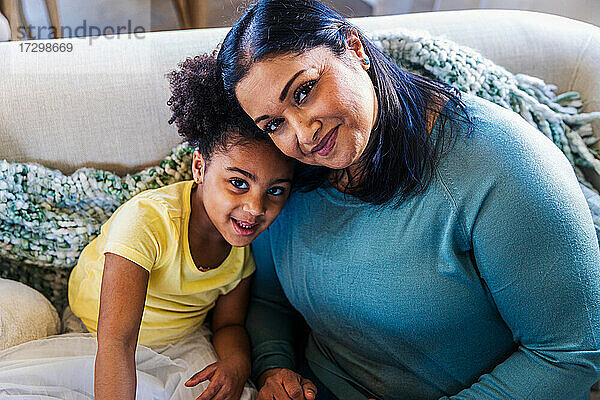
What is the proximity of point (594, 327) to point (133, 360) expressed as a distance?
687 millimetres

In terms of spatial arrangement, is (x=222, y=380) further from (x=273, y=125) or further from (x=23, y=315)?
(x=273, y=125)

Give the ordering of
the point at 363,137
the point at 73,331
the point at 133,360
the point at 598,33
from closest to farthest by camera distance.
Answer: the point at 363,137, the point at 133,360, the point at 73,331, the point at 598,33

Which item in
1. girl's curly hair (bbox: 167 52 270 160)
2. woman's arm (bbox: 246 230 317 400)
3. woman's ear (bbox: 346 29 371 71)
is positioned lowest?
woman's arm (bbox: 246 230 317 400)

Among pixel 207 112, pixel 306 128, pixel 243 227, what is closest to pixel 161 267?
pixel 243 227

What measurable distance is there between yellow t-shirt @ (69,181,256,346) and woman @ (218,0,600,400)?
0.18 m

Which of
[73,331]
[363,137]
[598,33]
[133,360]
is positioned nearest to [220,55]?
[363,137]

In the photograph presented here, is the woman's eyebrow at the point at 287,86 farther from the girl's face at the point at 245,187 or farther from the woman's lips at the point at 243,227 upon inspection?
the woman's lips at the point at 243,227

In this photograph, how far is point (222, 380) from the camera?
1100mm

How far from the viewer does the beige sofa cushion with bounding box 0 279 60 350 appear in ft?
3.59

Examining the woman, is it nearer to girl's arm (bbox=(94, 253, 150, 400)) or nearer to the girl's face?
the girl's face

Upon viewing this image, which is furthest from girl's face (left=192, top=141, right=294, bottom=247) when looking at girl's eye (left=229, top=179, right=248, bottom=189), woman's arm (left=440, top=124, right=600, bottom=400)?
woman's arm (left=440, top=124, right=600, bottom=400)

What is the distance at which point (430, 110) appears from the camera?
97 cm

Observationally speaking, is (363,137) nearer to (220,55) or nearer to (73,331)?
(220,55)

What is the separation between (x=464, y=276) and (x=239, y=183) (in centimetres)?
38
